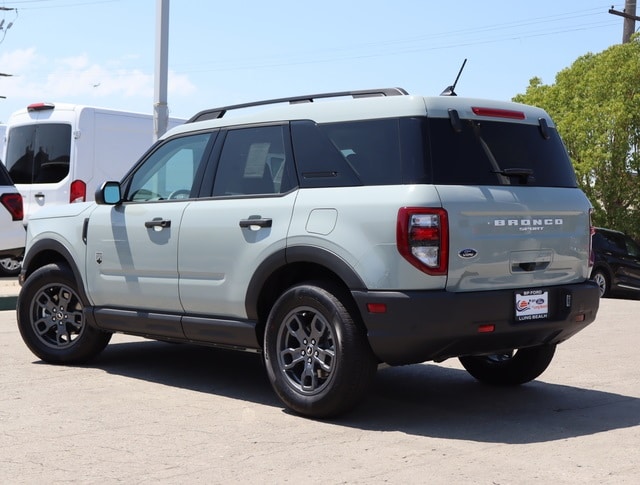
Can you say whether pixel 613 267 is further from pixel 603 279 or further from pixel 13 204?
pixel 13 204

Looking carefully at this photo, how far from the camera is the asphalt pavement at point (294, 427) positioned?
521 cm

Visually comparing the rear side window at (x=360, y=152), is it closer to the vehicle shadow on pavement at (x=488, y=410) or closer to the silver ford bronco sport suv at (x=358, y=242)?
the silver ford bronco sport suv at (x=358, y=242)

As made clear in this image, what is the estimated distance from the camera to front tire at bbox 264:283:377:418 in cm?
617

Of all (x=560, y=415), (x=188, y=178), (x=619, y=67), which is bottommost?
(x=560, y=415)

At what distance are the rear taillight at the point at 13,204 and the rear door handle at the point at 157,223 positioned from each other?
7434 mm

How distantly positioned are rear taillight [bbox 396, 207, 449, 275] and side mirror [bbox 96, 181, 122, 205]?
284 centimetres

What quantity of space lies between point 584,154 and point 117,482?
24730 mm

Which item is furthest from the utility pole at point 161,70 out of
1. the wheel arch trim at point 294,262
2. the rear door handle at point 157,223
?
the wheel arch trim at point 294,262

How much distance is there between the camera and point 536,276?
649 centimetres

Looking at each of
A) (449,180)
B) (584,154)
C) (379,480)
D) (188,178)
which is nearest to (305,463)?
(379,480)

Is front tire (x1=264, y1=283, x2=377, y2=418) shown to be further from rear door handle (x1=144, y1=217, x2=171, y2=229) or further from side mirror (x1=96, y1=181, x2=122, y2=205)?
side mirror (x1=96, y1=181, x2=122, y2=205)

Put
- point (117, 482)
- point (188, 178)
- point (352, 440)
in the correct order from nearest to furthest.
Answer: point (117, 482)
point (352, 440)
point (188, 178)

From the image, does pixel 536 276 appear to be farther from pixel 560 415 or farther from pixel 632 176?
pixel 632 176

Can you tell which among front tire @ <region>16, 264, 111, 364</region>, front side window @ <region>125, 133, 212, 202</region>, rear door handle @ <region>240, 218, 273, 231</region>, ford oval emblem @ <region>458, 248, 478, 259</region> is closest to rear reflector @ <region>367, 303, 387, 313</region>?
ford oval emblem @ <region>458, 248, 478, 259</region>
